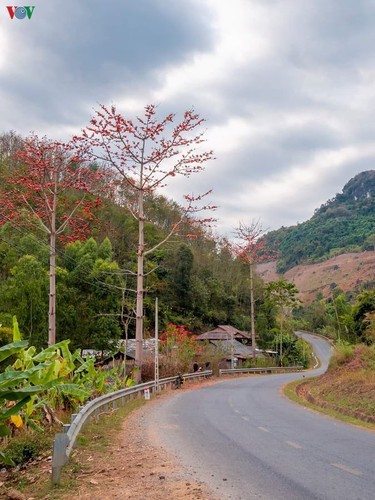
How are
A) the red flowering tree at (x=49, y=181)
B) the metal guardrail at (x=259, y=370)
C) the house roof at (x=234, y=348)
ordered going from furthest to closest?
the house roof at (x=234, y=348)
the metal guardrail at (x=259, y=370)
the red flowering tree at (x=49, y=181)

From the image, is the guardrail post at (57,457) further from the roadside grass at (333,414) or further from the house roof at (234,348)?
the house roof at (234,348)

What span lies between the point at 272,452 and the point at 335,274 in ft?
524

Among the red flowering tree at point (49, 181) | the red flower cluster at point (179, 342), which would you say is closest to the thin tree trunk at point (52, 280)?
the red flowering tree at point (49, 181)

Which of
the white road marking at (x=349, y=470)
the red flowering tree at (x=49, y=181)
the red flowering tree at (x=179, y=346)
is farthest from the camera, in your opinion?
the red flowering tree at (x=179, y=346)

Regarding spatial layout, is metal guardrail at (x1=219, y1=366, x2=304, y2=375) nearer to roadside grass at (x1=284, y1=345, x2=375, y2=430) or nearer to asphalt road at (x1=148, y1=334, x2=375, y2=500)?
roadside grass at (x1=284, y1=345, x2=375, y2=430)

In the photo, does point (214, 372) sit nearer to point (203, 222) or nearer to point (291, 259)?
point (203, 222)

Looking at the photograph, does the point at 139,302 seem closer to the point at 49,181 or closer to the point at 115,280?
the point at 49,181

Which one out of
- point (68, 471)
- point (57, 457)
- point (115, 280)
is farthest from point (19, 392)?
point (115, 280)

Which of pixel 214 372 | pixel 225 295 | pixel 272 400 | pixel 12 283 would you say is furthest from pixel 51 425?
pixel 225 295

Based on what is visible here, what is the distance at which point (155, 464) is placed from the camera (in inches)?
323

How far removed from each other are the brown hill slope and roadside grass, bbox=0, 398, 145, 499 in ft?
443

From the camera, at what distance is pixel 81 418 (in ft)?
35.2

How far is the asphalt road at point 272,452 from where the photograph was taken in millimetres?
6664

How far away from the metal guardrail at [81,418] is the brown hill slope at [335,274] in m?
125
